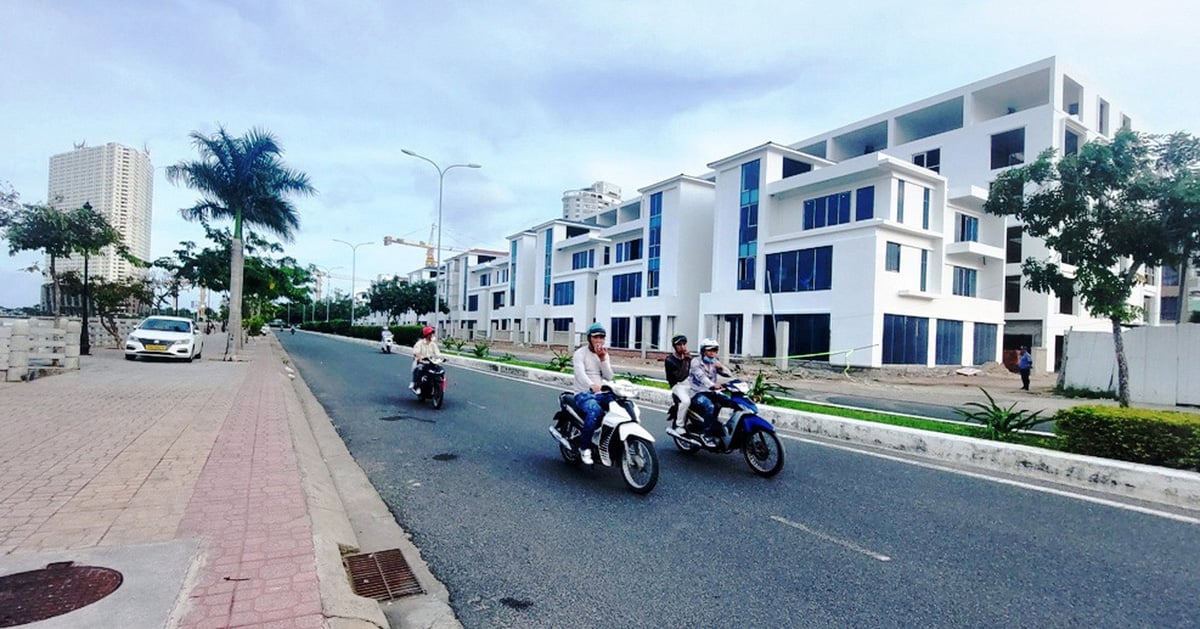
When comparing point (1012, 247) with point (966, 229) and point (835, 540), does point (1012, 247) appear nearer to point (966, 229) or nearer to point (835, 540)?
point (966, 229)

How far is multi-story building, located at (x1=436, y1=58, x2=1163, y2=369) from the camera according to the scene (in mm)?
27469

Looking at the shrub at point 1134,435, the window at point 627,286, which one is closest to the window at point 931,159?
the window at point 627,286

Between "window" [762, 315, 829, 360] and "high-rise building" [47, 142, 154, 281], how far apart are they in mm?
27135

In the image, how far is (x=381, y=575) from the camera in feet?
13.3

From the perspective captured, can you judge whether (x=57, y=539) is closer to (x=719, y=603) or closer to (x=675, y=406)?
(x=719, y=603)

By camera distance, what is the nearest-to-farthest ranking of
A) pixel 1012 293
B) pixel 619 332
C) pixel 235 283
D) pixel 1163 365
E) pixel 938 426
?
pixel 938 426, pixel 1163 365, pixel 235 283, pixel 1012 293, pixel 619 332

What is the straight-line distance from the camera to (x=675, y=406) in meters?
7.96

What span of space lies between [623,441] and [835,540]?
2135mm

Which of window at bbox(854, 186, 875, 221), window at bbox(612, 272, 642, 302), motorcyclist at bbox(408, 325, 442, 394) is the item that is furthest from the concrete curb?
window at bbox(612, 272, 642, 302)

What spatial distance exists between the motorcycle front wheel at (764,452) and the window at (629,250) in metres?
38.8

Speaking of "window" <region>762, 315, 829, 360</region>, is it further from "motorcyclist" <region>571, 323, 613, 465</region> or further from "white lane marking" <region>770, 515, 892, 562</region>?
"white lane marking" <region>770, 515, 892, 562</region>

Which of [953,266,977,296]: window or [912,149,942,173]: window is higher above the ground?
[912,149,942,173]: window

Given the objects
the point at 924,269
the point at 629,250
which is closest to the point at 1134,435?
the point at 924,269

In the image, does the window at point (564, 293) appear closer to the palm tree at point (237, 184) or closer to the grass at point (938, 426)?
the palm tree at point (237, 184)
